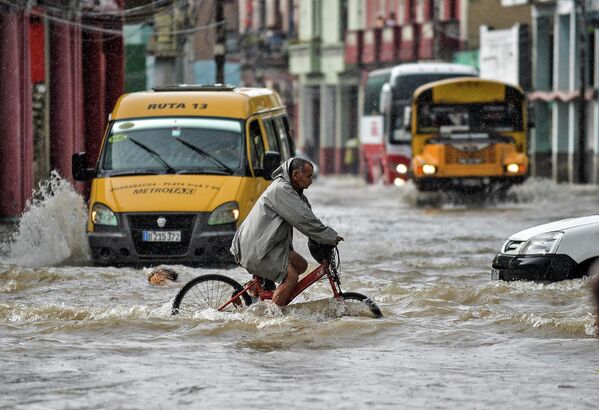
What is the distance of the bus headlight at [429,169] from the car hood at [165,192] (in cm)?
1749

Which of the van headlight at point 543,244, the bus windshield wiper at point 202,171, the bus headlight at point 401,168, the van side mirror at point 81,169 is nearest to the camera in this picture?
the van headlight at point 543,244

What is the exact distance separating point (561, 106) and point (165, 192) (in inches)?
1427

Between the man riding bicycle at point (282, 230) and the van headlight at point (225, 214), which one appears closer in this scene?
the man riding bicycle at point (282, 230)

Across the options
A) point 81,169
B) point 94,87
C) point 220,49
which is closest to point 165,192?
point 81,169

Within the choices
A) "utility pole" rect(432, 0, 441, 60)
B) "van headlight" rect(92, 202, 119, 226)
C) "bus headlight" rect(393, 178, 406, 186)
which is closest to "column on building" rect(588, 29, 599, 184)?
"bus headlight" rect(393, 178, 406, 186)

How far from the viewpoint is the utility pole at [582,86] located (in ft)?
170

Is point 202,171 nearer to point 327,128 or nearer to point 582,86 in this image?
point 582,86

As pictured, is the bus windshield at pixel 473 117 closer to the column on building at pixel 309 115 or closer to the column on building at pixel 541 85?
the column on building at pixel 541 85

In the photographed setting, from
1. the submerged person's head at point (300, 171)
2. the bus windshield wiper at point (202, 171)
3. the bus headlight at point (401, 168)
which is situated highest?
the submerged person's head at point (300, 171)

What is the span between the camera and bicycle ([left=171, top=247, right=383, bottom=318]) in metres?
14.2

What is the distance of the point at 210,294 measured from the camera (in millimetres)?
14344

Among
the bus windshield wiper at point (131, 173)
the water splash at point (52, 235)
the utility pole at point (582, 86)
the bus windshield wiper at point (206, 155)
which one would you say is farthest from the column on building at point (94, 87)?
the bus windshield wiper at point (131, 173)

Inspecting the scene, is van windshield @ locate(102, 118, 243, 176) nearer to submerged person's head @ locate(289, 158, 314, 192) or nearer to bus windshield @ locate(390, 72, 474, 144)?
submerged person's head @ locate(289, 158, 314, 192)

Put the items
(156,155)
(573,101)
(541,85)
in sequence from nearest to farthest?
(156,155), (573,101), (541,85)
